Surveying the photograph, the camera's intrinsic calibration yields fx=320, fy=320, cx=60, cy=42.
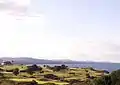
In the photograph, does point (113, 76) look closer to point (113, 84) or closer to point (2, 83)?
point (113, 84)

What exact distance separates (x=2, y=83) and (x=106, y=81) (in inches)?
1860

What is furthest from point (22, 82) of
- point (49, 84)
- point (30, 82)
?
point (49, 84)

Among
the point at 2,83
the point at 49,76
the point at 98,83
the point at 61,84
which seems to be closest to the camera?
the point at 98,83

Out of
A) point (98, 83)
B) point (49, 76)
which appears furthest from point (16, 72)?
point (98, 83)

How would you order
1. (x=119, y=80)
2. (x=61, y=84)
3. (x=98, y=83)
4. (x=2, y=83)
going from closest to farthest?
(x=119, y=80) → (x=98, y=83) → (x=2, y=83) → (x=61, y=84)

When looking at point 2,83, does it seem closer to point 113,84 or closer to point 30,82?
point 30,82

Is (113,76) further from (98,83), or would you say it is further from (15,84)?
(15,84)

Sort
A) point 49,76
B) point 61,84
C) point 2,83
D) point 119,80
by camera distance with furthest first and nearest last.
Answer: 1. point 49,76
2. point 61,84
3. point 2,83
4. point 119,80

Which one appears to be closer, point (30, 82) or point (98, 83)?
point (98, 83)

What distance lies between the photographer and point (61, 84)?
92.6 meters

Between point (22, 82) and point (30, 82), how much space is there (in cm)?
251

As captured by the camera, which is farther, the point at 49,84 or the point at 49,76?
the point at 49,76

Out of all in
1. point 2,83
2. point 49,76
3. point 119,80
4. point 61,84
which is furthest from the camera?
point 49,76

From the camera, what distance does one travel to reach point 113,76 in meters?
45.0
